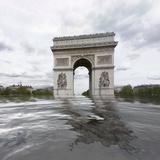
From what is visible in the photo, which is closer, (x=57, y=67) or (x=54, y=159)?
(x=54, y=159)

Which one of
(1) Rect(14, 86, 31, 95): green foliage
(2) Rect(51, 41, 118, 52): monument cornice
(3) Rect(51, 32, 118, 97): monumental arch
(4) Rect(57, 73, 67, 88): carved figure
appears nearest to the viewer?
(2) Rect(51, 41, 118, 52): monument cornice

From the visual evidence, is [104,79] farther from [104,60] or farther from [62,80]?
[62,80]

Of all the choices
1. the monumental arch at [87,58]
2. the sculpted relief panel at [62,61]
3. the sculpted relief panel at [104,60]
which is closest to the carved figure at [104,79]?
the monumental arch at [87,58]

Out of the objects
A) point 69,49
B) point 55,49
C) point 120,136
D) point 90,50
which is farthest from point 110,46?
point 120,136

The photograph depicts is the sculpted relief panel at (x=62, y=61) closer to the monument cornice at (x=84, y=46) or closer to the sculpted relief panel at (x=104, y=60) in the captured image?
the monument cornice at (x=84, y=46)

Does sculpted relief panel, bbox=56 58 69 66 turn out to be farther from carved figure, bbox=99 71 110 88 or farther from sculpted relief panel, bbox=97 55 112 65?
carved figure, bbox=99 71 110 88

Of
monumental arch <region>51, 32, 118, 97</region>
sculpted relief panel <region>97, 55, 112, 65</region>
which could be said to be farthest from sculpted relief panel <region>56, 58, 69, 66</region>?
sculpted relief panel <region>97, 55, 112, 65</region>

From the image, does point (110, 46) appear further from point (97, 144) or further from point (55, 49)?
point (97, 144)

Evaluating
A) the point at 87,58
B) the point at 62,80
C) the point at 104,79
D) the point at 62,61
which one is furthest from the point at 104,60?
the point at 62,80
